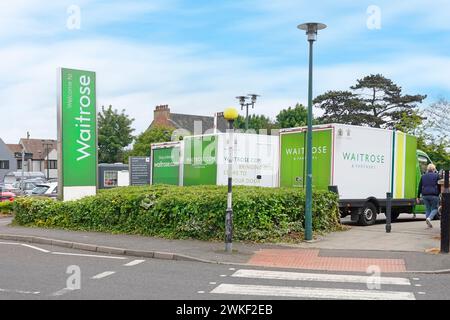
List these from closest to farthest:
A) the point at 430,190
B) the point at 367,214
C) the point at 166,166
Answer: the point at 430,190
the point at 367,214
the point at 166,166

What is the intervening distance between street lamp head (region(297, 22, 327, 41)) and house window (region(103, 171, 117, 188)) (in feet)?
79.7

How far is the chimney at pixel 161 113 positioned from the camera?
6862 centimetres

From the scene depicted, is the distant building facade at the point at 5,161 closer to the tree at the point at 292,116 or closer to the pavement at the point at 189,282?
the tree at the point at 292,116

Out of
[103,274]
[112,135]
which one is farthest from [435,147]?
[112,135]

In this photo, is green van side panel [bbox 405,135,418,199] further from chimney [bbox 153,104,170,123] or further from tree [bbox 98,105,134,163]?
chimney [bbox 153,104,170,123]

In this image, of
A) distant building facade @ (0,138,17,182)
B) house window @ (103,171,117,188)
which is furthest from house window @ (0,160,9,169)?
house window @ (103,171,117,188)

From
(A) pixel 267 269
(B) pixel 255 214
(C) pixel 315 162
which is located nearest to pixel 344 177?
(C) pixel 315 162

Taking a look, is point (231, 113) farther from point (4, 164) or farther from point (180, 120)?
point (4, 164)

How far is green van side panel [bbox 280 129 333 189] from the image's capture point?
16.1m

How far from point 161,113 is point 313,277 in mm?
61827

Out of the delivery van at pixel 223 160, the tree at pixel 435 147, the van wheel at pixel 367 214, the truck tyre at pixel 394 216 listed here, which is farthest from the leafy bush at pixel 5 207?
the tree at pixel 435 147

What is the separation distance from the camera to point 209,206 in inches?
519

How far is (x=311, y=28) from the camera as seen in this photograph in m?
12.7
